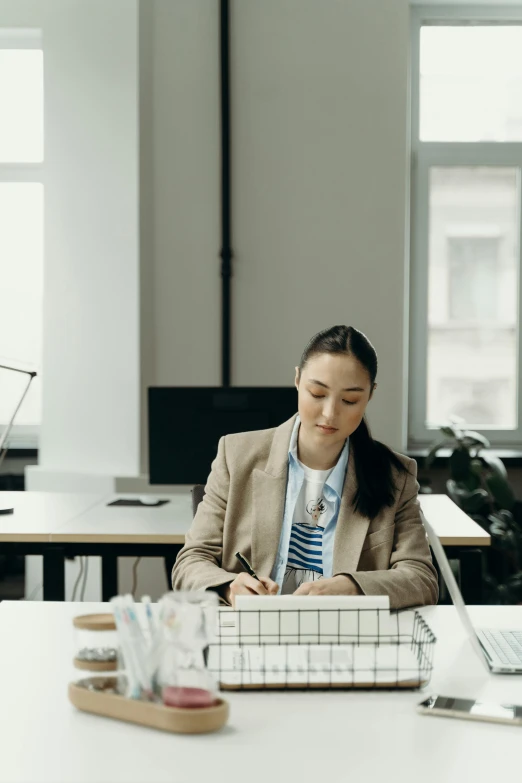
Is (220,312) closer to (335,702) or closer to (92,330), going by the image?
(92,330)

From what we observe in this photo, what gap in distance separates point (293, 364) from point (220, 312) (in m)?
0.39

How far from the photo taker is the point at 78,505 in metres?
3.35

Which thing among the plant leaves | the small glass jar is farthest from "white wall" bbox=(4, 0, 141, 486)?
the small glass jar

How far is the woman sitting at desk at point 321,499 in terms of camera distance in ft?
6.40

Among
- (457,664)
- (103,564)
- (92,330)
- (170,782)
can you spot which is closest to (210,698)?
(170,782)

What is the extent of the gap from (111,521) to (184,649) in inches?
75.2

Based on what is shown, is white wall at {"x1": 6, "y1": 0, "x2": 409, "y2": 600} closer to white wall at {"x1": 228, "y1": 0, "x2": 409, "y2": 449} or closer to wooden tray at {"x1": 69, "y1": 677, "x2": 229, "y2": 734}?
white wall at {"x1": 228, "y1": 0, "x2": 409, "y2": 449}

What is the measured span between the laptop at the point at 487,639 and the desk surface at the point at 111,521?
1146mm

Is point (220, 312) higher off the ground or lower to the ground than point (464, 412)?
higher

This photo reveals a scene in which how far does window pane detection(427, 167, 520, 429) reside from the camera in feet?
14.4

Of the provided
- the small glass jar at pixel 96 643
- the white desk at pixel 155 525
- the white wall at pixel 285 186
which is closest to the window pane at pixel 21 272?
the white wall at pixel 285 186

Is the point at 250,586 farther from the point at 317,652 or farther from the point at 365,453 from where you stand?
the point at 365,453

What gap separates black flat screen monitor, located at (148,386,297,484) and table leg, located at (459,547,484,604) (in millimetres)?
724

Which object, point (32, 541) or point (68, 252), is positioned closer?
point (32, 541)
